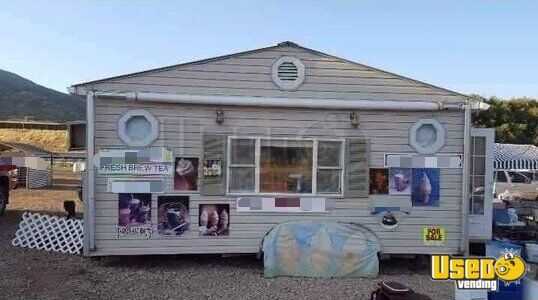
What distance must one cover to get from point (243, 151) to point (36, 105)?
91076mm

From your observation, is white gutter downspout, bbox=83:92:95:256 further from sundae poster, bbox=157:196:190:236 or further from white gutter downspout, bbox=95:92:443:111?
sundae poster, bbox=157:196:190:236

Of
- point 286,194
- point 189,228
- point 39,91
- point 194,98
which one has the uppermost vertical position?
point 39,91

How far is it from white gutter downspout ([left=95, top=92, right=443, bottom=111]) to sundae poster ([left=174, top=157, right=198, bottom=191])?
0.95m

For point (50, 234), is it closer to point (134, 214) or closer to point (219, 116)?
point (134, 214)

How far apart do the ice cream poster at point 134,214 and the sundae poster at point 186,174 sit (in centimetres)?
53

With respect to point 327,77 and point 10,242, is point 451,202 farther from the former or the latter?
point 10,242

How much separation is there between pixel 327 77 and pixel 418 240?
3178 mm

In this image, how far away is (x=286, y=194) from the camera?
8.34 m

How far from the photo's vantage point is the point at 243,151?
826 centimetres

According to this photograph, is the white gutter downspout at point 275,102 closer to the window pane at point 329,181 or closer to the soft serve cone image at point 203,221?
the window pane at point 329,181

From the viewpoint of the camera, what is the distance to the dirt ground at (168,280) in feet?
22.2

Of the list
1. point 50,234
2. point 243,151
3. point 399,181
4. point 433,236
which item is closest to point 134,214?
point 243,151

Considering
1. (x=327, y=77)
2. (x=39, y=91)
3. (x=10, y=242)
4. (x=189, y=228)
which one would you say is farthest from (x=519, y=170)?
(x=39, y=91)

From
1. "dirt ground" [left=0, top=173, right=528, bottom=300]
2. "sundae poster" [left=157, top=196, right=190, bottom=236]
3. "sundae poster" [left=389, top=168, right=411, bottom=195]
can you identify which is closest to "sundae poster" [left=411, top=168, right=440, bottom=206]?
"sundae poster" [left=389, top=168, right=411, bottom=195]
